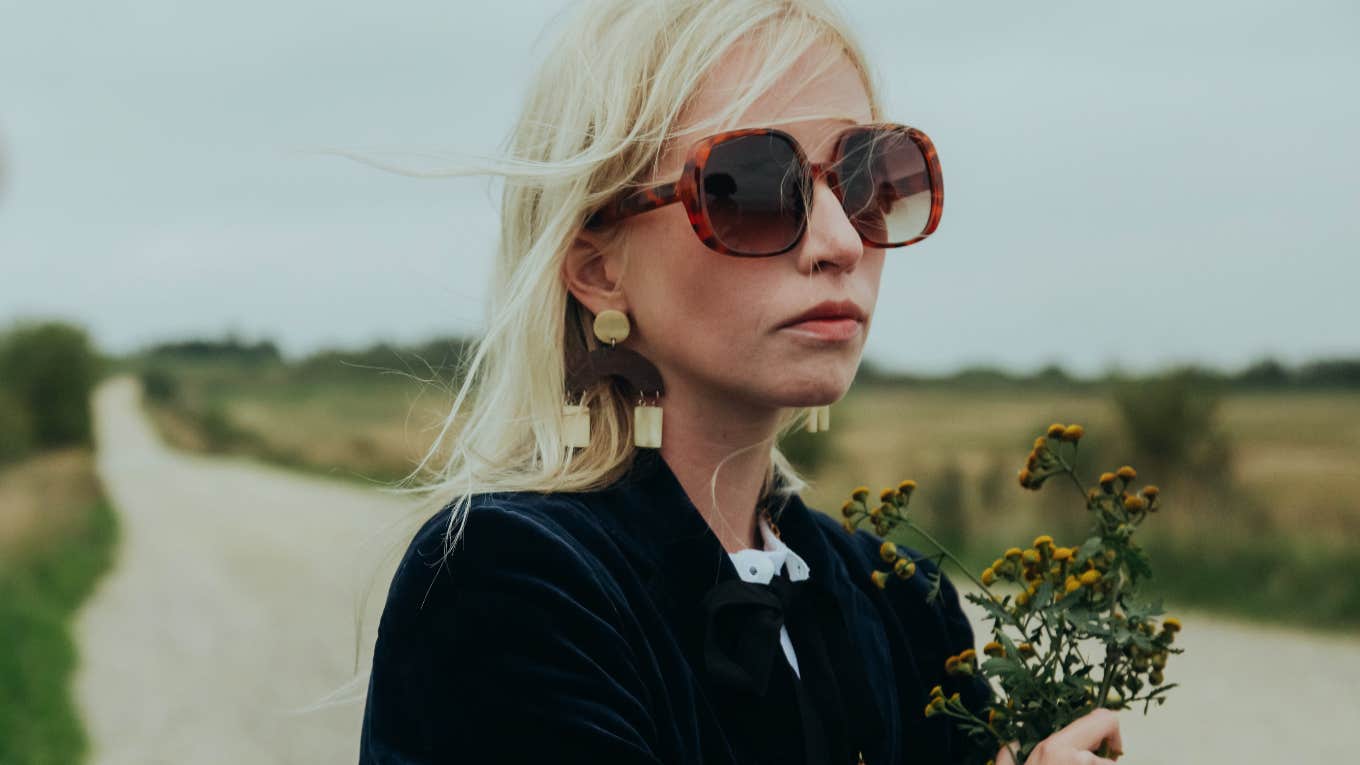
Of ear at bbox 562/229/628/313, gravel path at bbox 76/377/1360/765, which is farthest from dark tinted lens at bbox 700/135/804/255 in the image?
gravel path at bbox 76/377/1360/765

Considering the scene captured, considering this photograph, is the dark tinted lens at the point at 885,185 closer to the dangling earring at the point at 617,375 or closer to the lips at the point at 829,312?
the lips at the point at 829,312

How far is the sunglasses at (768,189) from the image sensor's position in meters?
2.05

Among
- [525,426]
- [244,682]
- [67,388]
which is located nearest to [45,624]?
[244,682]

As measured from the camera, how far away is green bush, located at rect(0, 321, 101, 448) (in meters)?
34.2

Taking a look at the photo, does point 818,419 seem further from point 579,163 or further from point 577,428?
point 579,163

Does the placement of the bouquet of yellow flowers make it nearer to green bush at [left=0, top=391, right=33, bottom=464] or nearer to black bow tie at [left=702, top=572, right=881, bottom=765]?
black bow tie at [left=702, top=572, right=881, bottom=765]

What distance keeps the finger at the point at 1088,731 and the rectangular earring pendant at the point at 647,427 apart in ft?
2.30

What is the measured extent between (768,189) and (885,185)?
0.23 metres

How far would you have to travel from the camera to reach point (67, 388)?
117ft

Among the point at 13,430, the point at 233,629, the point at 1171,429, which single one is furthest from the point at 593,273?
the point at 13,430

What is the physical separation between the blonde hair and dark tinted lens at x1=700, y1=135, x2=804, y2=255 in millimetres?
75

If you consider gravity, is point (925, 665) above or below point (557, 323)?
below

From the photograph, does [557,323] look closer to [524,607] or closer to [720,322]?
[720,322]

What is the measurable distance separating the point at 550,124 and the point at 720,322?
0.43 m
